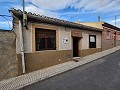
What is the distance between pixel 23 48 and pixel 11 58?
0.98m

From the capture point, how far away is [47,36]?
984 cm

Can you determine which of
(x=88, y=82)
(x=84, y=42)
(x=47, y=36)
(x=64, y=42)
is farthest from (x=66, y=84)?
(x=84, y=42)

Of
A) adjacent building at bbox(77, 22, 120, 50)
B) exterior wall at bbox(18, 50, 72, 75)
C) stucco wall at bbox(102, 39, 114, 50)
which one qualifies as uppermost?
adjacent building at bbox(77, 22, 120, 50)

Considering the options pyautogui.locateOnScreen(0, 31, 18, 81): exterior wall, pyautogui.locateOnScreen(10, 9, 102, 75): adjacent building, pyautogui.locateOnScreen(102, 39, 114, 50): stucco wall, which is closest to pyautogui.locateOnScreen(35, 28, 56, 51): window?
pyautogui.locateOnScreen(10, 9, 102, 75): adjacent building

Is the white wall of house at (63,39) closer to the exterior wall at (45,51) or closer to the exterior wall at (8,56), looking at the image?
the exterior wall at (45,51)

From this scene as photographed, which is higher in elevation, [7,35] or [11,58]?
[7,35]

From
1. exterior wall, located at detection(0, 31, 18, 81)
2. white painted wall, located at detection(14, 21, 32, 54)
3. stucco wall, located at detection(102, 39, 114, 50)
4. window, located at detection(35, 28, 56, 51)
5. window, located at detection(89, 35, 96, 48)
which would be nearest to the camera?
exterior wall, located at detection(0, 31, 18, 81)

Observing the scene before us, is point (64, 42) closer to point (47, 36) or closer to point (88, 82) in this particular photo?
point (47, 36)

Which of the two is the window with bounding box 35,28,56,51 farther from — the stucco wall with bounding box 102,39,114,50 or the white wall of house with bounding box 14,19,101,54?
the stucco wall with bounding box 102,39,114,50

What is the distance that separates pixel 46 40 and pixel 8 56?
330 centimetres

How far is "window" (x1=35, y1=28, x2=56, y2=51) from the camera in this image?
9.16m

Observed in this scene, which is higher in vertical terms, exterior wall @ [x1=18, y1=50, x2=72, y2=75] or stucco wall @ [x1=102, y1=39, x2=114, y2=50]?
stucco wall @ [x1=102, y1=39, x2=114, y2=50]

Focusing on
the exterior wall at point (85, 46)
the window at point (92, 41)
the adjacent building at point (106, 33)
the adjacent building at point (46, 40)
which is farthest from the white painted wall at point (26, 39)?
the adjacent building at point (106, 33)

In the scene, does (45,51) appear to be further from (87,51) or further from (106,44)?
(106,44)
